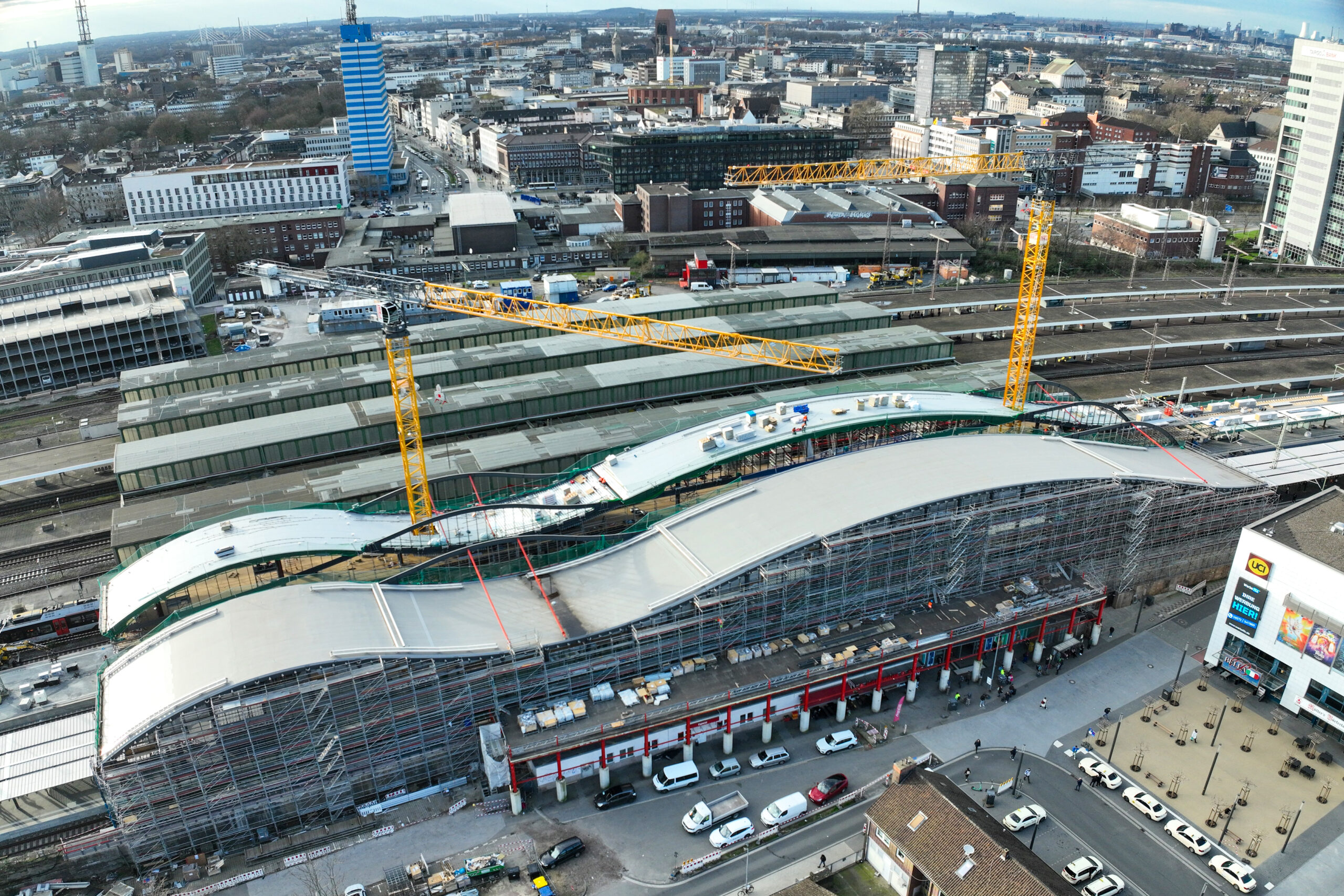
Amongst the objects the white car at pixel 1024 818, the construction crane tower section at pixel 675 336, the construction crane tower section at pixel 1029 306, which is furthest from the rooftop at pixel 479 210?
the white car at pixel 1024 818

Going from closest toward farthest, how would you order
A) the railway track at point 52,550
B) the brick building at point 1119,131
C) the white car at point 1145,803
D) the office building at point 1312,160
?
the white car at point 1145,803, the railway track at point 52,550, the office building at point 1312,160, the brick building at point 1119,131

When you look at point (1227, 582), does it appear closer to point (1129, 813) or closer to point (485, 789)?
point (1129, 813)

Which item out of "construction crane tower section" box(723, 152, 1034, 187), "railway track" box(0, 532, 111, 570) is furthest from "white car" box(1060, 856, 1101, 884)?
"construction crane tower section" box(723, 152, 1034, 187)

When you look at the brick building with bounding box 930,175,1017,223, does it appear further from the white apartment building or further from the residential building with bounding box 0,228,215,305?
the residential building with bounding box 0,228,215,305

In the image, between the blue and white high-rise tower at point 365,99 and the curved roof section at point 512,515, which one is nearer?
the curved roof section at point 512,515

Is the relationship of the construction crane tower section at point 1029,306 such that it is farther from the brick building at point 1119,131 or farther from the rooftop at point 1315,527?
the brick building at point 1119,131
